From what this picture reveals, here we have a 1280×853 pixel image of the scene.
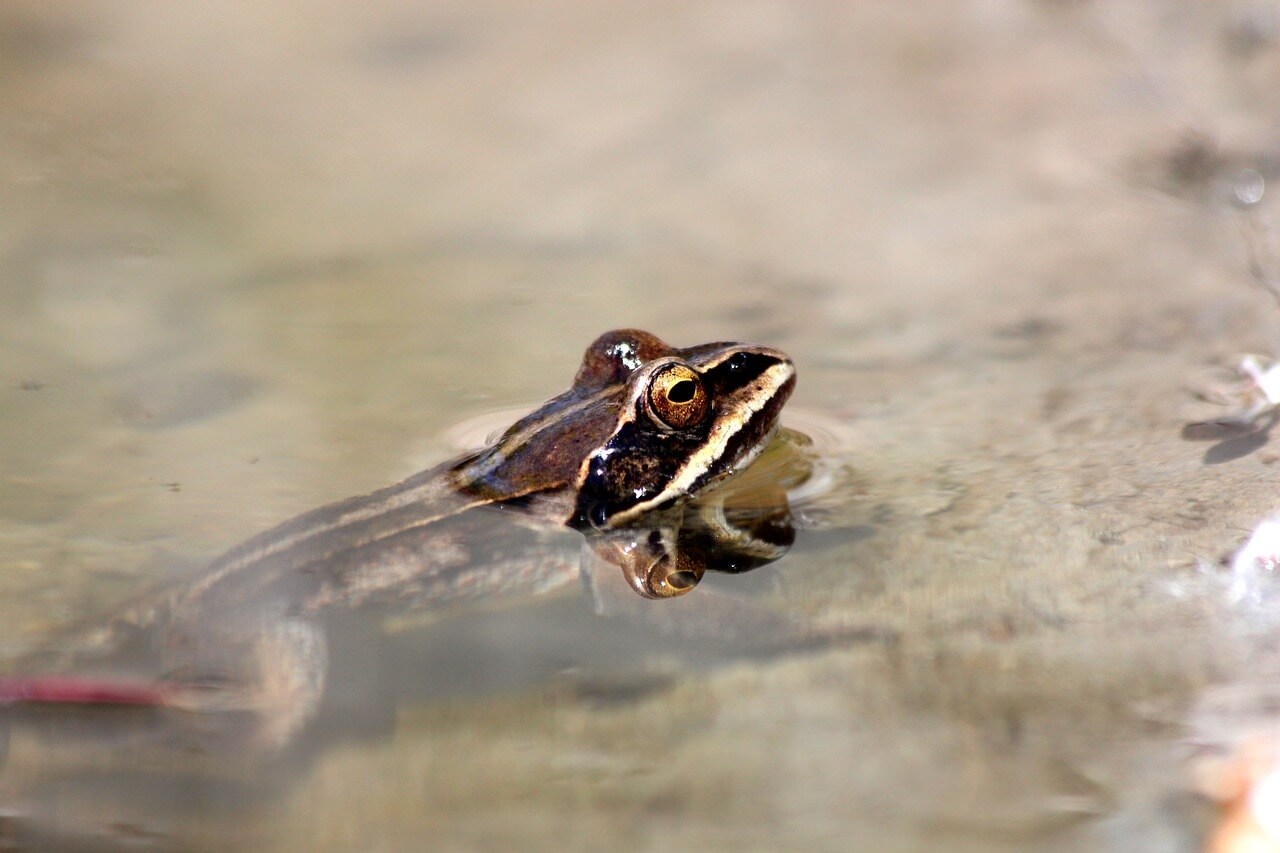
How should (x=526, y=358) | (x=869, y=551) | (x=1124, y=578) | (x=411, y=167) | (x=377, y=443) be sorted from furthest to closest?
(x=411, y=167) < (x=526, y=358) < (x=377, y=443) < (x=869, y=551) < (x=1124, y=578)

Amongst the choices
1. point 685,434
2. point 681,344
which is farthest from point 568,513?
point 681,344

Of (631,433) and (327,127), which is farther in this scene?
(327,127)

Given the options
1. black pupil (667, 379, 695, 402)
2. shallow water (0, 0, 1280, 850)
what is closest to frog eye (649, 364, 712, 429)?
black pupil (667, 379, 695, 402)

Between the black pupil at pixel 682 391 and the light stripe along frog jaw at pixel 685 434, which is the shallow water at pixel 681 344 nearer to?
the light stripe along frog jaw at pixel 685 434

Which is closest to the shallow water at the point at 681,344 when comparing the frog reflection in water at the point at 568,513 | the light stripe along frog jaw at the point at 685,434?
the frog reflection in water at the point at 568,513

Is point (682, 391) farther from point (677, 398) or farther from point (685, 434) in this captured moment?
point (685, 434)

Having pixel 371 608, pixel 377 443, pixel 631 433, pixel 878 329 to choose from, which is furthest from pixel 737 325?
pixel 371 608

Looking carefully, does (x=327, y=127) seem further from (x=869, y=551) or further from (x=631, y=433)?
(x=869, y=551)
